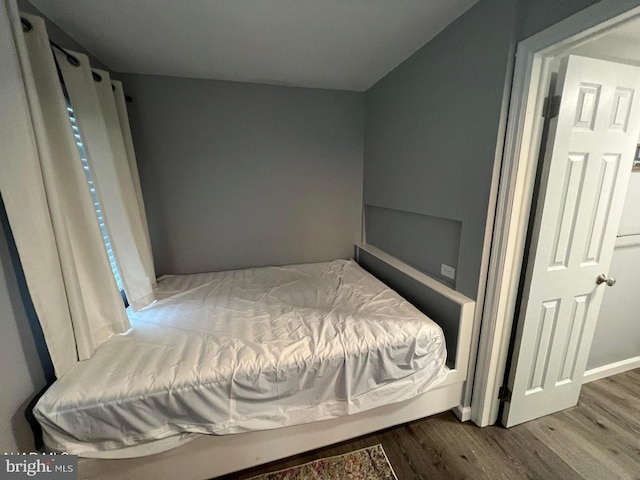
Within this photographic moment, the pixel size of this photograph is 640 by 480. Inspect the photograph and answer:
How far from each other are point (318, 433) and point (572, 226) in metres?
1.76

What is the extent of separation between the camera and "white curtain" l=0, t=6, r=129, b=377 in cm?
97

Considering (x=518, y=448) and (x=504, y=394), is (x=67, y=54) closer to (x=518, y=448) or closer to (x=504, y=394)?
(x=504, y=394)

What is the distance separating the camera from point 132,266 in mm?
1780

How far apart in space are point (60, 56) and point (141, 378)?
1.65 m

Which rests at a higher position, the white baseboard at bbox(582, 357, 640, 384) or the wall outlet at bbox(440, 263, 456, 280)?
the wall outlet at bbox(440, 263, 456, 280)

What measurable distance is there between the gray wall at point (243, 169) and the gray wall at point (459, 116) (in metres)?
0.63

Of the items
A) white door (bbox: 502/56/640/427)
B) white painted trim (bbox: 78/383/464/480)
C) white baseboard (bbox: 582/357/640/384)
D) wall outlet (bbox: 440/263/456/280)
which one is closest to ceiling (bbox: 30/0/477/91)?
white door (bbox: 502/56/640/427)

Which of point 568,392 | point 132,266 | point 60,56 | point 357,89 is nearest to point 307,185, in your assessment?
point 357,89

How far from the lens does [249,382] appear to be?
1.18 metres

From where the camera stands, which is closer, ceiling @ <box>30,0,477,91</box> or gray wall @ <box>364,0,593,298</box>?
gray wall @ <box>364,0,593,298</box>

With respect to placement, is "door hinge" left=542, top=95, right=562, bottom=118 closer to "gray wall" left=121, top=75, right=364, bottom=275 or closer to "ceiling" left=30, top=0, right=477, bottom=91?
"ceiling" left=30, top=0, right=477, bottom=91

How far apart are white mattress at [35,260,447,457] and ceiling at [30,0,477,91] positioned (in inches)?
66.0

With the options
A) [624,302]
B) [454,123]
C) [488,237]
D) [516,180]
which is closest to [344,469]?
[488,237]

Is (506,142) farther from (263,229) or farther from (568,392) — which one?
(263,229)
